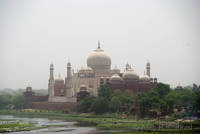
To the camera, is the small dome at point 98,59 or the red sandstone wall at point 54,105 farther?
the small dome at point 98,59

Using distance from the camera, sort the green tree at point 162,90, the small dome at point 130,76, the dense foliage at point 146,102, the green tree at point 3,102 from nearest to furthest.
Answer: the dense foliage at point 146,102 → the green tree at point 162,90 → the small dome at point 130,76 → the green tree at point 3,102

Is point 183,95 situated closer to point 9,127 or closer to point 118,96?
point 118,96

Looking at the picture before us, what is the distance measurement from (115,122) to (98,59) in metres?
26.2

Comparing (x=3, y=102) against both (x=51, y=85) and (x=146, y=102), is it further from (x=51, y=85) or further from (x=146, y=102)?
(x=146, y=102)

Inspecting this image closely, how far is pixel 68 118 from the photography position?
227ft

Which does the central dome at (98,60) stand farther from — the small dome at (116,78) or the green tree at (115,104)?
the green tree at (115,104)

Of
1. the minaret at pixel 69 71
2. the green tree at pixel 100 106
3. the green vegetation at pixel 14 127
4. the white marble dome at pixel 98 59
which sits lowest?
the green vegetation at pixel 14 127

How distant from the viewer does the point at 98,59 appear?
8238 centimetres

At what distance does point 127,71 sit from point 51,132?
31507mm

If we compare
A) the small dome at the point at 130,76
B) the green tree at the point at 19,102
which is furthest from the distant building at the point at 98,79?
the green tree at the point at 19,102

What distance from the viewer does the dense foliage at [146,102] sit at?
60969 millimetres

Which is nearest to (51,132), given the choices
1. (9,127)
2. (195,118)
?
(9,127)

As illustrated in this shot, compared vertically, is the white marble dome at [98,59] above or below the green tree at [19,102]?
above

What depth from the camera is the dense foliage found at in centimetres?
6097
